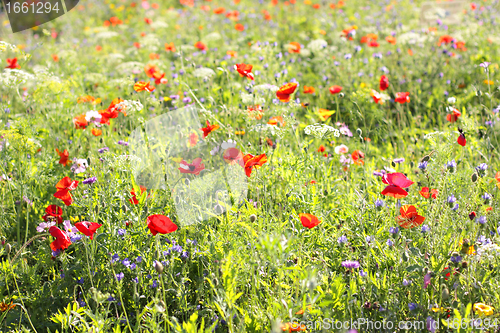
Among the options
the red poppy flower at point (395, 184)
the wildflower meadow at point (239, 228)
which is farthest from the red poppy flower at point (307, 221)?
the red poppy flower at point (395, 184)

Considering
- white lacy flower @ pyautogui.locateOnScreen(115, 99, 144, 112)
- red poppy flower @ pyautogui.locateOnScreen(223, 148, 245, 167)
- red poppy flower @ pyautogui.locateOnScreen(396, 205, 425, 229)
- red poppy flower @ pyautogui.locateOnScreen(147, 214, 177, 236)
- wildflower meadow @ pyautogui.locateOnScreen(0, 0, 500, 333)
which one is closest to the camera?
red poppy flower @ pyautogui.locateOnScreen(147, 214, 177, 236)

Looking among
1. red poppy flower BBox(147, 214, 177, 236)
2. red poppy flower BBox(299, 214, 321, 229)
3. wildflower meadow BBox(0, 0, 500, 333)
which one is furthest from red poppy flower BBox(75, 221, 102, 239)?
red poppy flower BBox(299, 214, 321, 229)

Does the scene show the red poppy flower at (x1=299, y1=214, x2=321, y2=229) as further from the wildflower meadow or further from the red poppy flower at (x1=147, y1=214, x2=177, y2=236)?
the red poppy flower at (x1=147, y1=214, x2=177, y2=236)

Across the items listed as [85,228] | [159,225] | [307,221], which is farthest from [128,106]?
[307,221]

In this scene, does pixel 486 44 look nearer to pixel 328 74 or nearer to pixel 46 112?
pixel 328 74

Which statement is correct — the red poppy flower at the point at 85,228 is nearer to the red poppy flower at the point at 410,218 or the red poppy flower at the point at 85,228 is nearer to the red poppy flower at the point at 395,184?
the red poppy flower at the point at 395,184

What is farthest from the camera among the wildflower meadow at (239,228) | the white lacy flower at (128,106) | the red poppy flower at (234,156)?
the white lacy flower at (128,106)

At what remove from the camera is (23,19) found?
10445mm

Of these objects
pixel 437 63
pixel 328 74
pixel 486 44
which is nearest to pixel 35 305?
pixel 328 74

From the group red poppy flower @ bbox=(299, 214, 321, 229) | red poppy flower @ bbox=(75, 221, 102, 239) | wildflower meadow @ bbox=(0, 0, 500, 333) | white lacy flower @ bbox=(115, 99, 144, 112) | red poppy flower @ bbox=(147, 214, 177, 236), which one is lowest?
wildflower meadow @ bbox=(0, 0, 500, 333)

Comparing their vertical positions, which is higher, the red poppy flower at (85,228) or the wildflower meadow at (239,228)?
the red poppy flower at (85,228)

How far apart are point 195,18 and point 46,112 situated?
14.5 ft

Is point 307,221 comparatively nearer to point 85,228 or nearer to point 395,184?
point 395,184

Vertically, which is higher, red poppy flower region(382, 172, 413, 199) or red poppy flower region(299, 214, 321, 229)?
red poppy flower region(382, 172, 413, 199)
